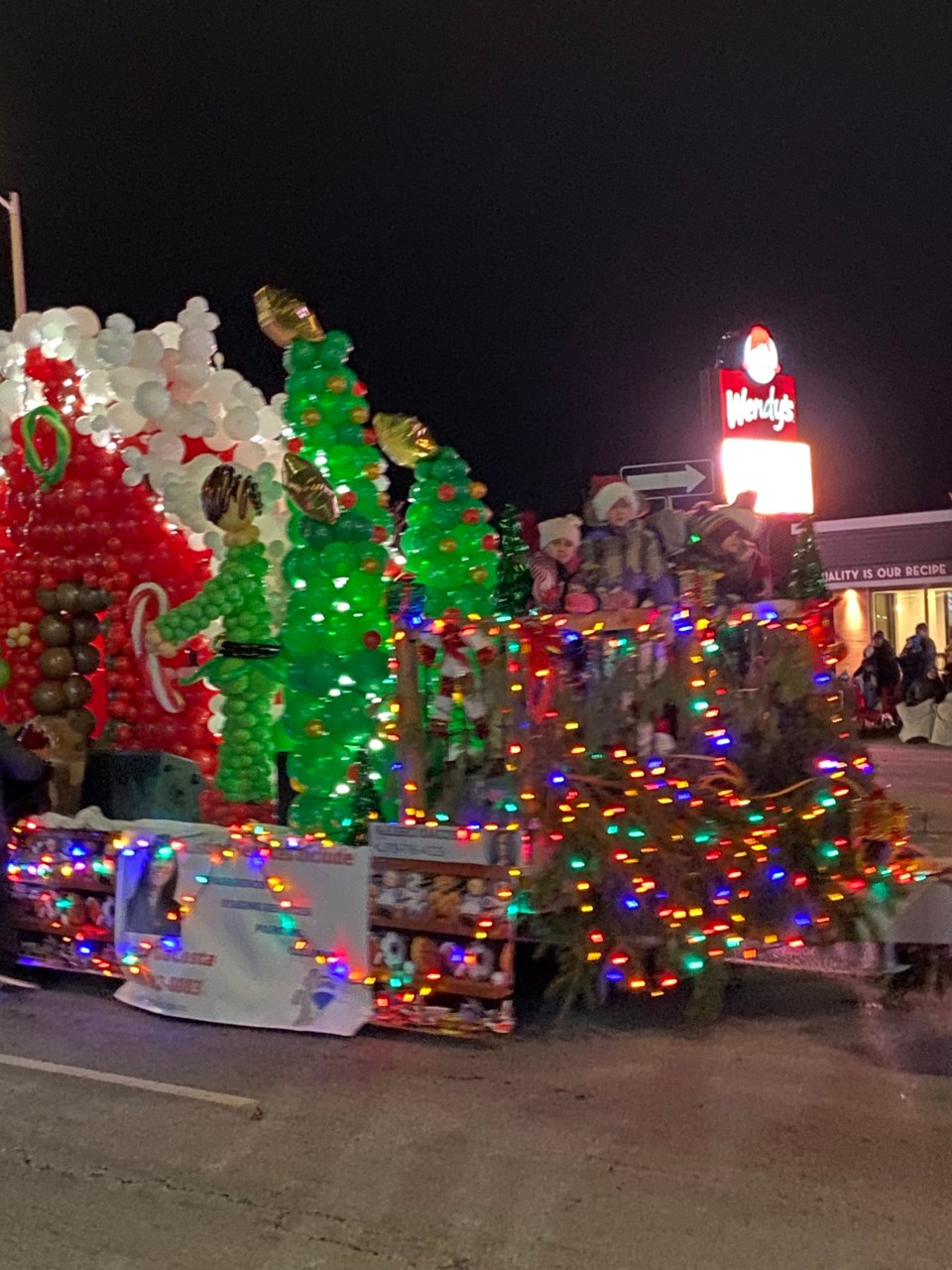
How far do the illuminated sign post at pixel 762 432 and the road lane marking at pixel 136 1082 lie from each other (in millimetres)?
13177

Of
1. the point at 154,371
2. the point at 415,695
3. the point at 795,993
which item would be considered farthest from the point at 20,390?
the point at 795,993

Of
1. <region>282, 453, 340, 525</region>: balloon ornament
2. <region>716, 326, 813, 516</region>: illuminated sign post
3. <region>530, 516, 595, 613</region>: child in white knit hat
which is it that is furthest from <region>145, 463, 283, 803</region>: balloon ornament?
<region>716, 326, 813, 516</region>: illuminated sign post

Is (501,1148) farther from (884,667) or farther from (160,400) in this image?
(884,667)

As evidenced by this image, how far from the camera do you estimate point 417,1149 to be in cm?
450

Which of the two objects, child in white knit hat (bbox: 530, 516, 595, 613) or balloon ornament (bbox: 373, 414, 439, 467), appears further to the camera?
balloon ornament (bbox: 373, 414, 439, 467)

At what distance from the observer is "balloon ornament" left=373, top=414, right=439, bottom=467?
9445 mm

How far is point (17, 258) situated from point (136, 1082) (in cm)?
1233

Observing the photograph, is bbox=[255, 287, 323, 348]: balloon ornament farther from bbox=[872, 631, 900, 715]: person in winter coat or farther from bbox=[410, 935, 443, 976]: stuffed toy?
bbox=[872, 631, 900, 715]: person in winter coat

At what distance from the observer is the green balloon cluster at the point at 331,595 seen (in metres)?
8.82

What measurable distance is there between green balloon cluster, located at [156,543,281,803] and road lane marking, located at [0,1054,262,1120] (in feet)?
13.7

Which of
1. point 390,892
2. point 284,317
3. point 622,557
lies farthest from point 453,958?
point 284,317

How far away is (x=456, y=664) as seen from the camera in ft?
21.5

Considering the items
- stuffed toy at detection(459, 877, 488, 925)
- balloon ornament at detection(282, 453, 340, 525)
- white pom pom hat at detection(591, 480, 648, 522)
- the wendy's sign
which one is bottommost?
stuffed toy at detection(459, 877, 488, 925)

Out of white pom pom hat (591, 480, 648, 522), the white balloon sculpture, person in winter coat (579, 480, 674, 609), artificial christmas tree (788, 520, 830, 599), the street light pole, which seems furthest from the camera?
the street light pole
